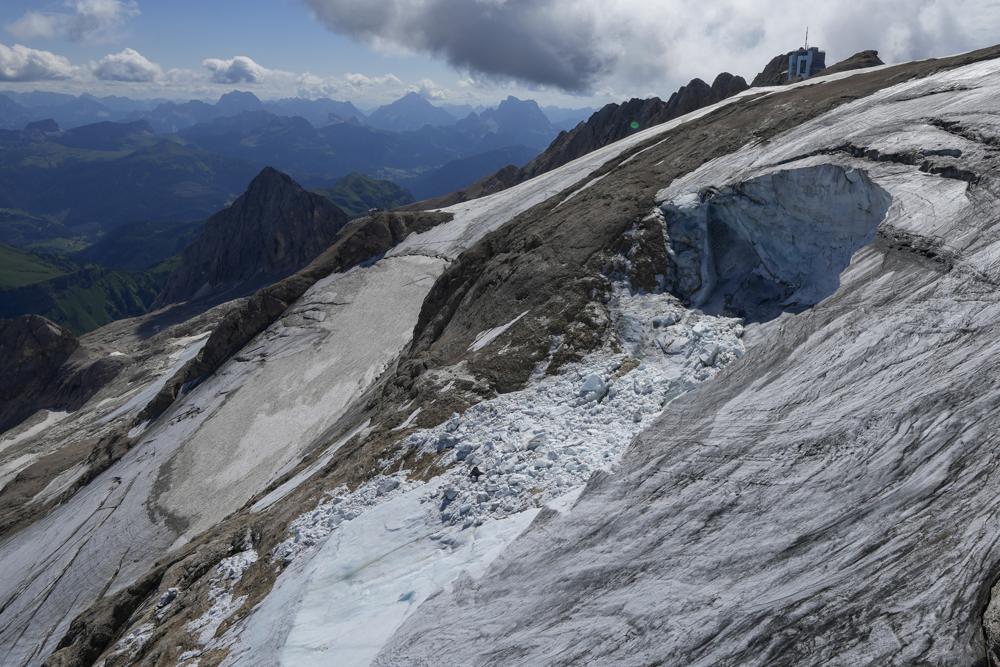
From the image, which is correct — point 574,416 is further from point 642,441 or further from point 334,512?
point 334,512

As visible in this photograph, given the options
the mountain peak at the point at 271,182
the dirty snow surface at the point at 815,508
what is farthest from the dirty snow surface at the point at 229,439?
the mountain peak at the point at 271,182

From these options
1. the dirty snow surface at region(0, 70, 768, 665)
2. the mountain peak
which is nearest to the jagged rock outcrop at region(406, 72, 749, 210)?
the mountain peak

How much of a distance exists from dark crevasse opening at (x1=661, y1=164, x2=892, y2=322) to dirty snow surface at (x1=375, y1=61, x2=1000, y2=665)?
1.73 m

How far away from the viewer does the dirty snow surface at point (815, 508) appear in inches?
335

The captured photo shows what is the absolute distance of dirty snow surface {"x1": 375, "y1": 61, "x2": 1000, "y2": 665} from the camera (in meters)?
8.52

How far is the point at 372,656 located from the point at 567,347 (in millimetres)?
12453

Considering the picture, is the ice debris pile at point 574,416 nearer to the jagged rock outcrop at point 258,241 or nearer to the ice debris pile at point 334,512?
the ice debris pile at point 334,512

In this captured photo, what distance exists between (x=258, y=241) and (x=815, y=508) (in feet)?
587

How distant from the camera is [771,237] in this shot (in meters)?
21.6

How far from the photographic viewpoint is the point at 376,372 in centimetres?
4394

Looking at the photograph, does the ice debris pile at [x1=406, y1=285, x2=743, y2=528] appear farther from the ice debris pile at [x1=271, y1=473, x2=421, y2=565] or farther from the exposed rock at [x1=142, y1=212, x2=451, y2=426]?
the exposed rock at [x1=142, y1=212, x2=451, y2=426]

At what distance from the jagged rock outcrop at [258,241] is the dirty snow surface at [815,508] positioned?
156870 millimetres

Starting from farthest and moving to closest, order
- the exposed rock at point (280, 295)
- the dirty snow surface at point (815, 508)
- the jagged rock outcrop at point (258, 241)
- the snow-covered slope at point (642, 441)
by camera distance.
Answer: the jagged rock outcrop at point (258, 241) < the exposed rock at point (280, 295) < the snow-covered slope at point (642, 441) < the dirty snow surface at point (815, 508)

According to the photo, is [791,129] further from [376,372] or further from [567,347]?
[376,372]
